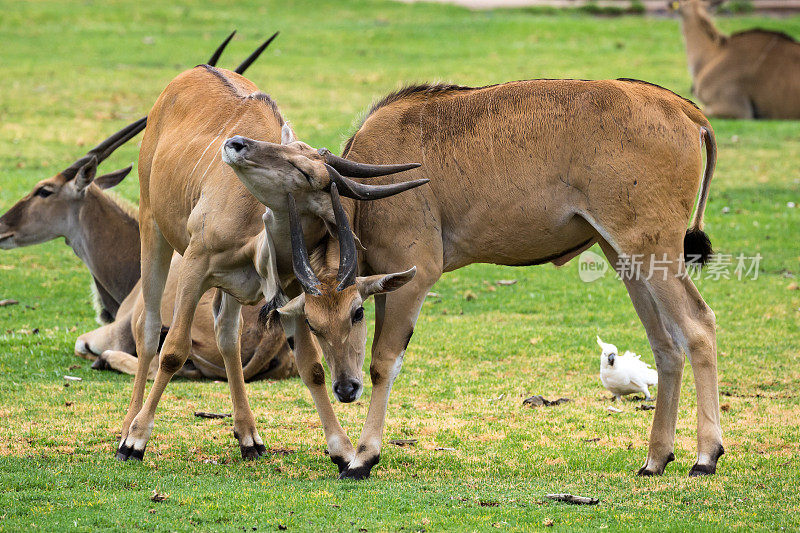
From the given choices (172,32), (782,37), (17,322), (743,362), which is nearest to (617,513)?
(743,362)

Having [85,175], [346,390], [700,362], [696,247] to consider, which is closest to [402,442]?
[346,390]

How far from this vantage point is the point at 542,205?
5941 mm

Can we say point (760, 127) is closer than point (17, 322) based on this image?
No

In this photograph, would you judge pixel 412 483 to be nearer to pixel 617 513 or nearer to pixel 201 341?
pixel 617 513

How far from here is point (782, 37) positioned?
20.6 m

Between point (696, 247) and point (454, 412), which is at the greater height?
point (696, 247)

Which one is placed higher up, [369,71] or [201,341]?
[201,341]

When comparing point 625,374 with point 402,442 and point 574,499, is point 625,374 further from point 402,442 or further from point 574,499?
point 574,499

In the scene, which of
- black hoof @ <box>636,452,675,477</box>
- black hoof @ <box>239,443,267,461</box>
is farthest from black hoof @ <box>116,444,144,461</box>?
black hoof @ <box>636,452,675,477</box>

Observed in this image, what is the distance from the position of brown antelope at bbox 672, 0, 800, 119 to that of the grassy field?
80 cm

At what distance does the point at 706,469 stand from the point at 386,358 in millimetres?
Answer: 1868

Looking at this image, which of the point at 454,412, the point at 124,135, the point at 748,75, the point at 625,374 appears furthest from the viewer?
the point at 748,75

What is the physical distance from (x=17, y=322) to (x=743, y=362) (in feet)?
21.8

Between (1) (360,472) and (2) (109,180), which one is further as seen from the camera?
(2) (109,180)
